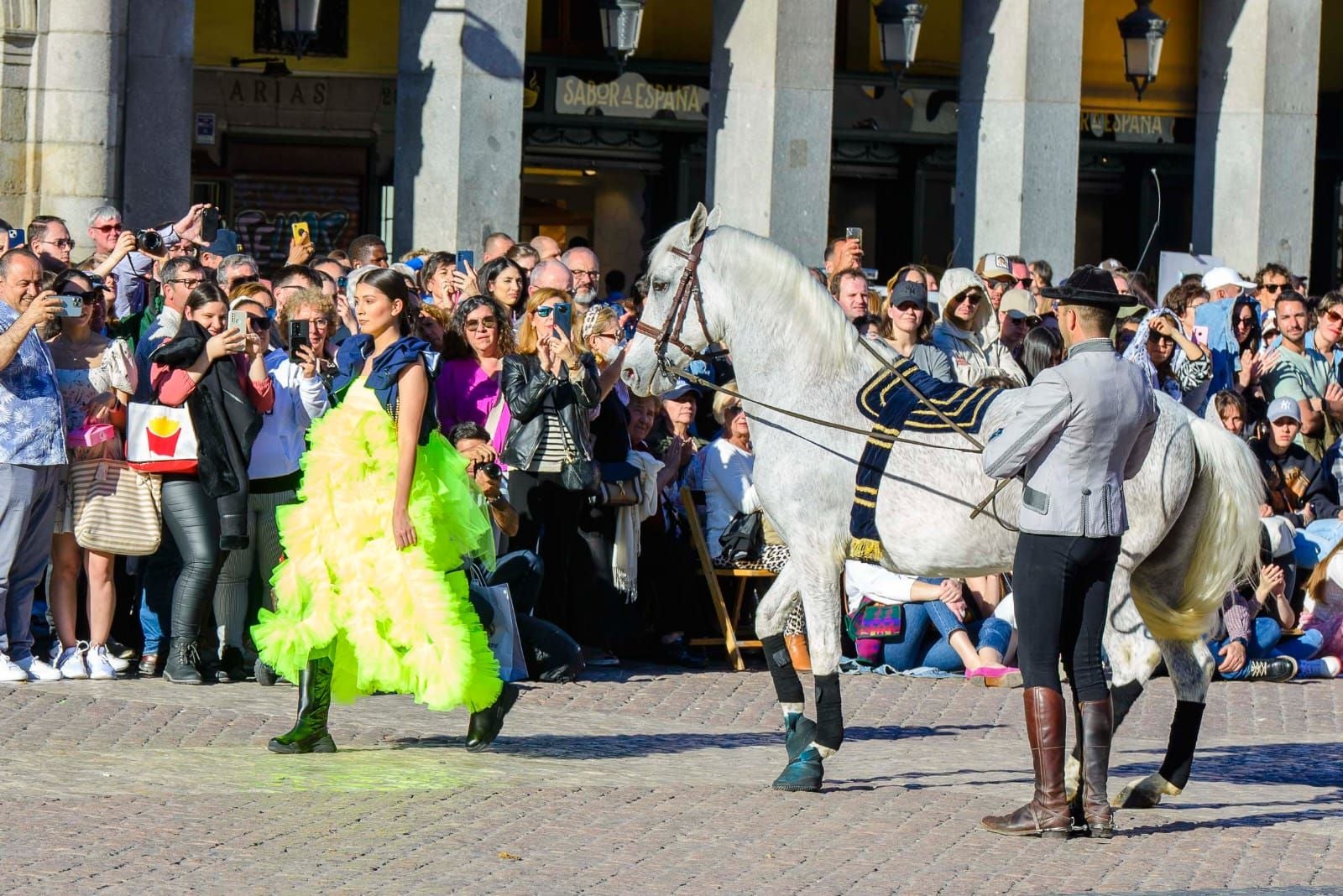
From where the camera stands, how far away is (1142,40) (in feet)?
74.8

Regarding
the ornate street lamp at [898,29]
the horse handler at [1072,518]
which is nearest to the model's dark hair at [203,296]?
the horse handler at [1072,518]

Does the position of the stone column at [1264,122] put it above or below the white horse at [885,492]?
above

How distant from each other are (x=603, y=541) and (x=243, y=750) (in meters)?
3.70

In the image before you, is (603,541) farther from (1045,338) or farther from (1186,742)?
(1186,742)

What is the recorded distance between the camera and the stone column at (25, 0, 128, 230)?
16.9 metres

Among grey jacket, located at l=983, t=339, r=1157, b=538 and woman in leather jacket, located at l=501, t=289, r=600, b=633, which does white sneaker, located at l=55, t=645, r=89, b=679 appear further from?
grey jacket, located at l=983, t=339, r=1157, b=538

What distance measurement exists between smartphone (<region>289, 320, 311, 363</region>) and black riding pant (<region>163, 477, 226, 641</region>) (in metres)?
0.88

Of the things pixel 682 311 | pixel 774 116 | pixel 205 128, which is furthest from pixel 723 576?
pixel 205 128

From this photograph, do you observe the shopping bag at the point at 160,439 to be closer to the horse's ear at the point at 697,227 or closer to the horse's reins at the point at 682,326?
the horse's reins at the point at 682,326

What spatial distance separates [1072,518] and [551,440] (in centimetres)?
470

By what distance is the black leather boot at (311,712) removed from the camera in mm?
9922

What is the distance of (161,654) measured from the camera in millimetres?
12258

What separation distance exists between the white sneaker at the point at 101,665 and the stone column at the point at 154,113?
20.5 ft

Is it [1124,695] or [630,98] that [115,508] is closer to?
[1124,695]
